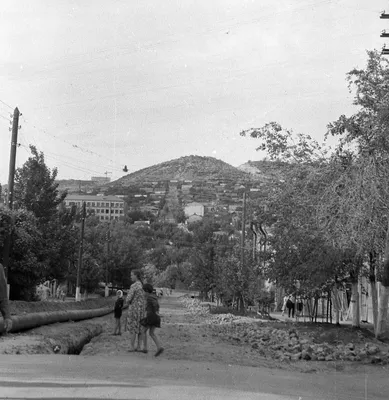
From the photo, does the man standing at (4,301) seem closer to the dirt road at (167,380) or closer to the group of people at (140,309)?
the dirt road at (167,380)

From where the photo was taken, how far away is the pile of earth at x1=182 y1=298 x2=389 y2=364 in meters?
18.2

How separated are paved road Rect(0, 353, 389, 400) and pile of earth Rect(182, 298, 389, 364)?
3991 millimetres

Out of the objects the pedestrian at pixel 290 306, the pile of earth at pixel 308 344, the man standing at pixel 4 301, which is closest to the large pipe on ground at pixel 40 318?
the pile of earth at pixel 308 344

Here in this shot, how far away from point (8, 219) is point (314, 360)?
1965 centimetres

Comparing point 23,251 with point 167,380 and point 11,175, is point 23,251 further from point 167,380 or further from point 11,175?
point 167,380

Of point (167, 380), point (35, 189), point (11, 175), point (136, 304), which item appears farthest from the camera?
point (35, 189)

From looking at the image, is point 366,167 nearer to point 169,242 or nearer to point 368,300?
point 368,300

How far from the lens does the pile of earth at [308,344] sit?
1817cm

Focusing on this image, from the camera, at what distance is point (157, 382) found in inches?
396

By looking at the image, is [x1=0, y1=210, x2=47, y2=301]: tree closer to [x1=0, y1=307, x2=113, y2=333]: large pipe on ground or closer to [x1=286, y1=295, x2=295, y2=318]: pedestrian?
[x1=0, y1=307, x2=113, y2=333]: large pipe on ground

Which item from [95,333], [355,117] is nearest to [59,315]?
[95,333]

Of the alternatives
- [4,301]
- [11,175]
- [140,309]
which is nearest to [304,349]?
[140,309]

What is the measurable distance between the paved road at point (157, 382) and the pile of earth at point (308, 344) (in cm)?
399

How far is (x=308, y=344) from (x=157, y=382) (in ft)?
38.4
